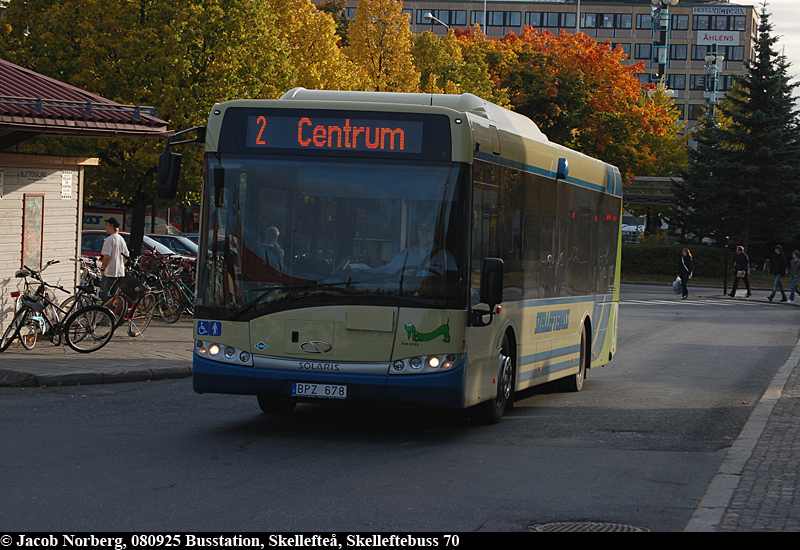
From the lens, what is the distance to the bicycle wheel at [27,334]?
1466cm

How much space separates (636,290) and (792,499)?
36.1m

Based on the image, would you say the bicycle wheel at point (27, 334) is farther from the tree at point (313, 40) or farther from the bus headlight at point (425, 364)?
the tree at point (313, 40)

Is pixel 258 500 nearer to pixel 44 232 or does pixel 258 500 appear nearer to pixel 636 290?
pixel 44 232

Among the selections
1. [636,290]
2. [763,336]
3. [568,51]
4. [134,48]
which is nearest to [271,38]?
[134,48]

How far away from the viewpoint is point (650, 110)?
2301 inches

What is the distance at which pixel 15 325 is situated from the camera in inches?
575

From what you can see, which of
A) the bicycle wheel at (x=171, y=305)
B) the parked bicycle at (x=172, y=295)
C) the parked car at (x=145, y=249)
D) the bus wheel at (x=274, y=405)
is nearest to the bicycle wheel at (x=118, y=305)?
the parked bicycle at (x=172, y=295)

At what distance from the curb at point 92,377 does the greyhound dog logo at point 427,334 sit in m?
5.41

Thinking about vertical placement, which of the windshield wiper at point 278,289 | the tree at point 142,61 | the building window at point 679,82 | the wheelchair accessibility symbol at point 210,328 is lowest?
the wheelchair accessibility symbol at point 210,328

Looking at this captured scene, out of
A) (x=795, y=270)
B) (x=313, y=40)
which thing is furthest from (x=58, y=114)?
(x=795, y=270)

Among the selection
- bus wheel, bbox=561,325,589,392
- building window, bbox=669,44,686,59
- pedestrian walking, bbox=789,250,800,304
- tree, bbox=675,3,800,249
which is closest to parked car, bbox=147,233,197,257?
bus wheel, bbox=561,325,589,392

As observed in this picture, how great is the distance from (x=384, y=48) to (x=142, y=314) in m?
27.8

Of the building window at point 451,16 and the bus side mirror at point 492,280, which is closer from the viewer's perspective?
the bus side mirror at point 492,280

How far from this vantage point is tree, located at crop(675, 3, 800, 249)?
50188 millimetres
